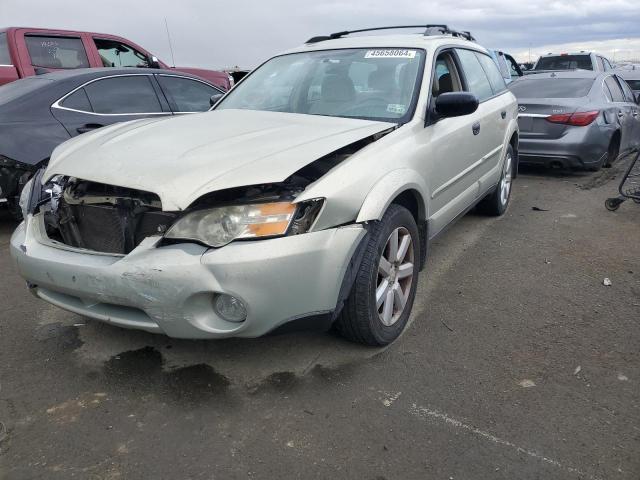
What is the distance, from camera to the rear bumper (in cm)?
683

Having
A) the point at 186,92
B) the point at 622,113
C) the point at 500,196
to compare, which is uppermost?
the point at 186,92

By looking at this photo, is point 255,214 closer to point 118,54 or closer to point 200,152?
point 200,152

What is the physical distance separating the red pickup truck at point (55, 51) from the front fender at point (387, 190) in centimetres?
529

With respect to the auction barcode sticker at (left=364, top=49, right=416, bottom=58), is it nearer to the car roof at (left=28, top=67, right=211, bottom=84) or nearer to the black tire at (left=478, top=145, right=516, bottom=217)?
the black tire at (left=478, top=145, right=516, bottom=217)

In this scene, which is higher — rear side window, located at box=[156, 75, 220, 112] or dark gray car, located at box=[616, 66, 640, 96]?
rear side window, located at box=[156, 75, 220, 112]

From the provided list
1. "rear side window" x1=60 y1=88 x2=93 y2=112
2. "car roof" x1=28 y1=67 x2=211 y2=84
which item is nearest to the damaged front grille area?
"rear side window" x1=60 y1=88 x2=93 y2=112

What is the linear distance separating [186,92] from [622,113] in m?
6.20

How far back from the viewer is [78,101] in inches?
201

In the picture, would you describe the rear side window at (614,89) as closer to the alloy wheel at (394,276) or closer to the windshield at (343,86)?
the windshield at (343,86)

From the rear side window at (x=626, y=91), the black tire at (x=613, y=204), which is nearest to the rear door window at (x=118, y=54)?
the black tire at (x=613, y=204)

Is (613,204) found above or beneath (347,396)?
beneath

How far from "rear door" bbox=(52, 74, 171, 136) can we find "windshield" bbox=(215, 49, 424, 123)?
178cm

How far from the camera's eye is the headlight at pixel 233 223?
2.27 meters

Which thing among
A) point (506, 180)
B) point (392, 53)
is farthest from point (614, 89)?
point (392, 53)
